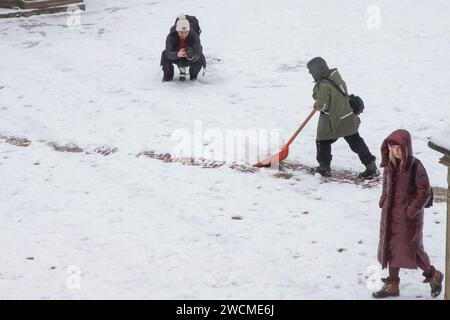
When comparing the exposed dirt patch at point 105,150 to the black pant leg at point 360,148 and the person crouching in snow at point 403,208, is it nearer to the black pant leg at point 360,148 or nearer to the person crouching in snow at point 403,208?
the black pant leg at point 360,148

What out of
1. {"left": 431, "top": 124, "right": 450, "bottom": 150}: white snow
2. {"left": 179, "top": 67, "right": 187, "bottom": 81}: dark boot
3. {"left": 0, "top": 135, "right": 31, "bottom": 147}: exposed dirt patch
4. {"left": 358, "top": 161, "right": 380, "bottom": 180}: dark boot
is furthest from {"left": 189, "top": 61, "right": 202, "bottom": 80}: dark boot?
{"left": 431, "top": 124, "right": 450, "bottom": 150}: white snow

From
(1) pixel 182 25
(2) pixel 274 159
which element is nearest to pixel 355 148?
(2) pixel 274 159

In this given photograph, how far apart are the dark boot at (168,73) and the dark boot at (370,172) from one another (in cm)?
486

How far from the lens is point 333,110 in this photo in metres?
9.16

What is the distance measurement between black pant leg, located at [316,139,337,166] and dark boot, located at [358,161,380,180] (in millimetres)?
441

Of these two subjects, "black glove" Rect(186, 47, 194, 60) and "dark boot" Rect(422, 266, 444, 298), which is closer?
"dark boot" Rect(422, 266, 444, 298)

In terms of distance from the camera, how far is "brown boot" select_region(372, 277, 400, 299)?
679 cm

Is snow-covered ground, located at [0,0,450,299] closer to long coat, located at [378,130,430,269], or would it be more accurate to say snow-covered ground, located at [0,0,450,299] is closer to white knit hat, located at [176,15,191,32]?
long coat, located at [378,130,430,269]

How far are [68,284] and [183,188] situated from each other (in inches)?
97.4

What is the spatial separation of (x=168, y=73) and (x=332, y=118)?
15.7ft

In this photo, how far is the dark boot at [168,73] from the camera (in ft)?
43.5

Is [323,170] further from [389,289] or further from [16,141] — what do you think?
[16,141]

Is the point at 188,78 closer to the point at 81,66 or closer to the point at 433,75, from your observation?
the point at 81,66

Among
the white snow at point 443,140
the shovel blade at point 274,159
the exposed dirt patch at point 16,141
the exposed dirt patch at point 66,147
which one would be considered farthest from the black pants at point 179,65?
the white snow at point 443,140
